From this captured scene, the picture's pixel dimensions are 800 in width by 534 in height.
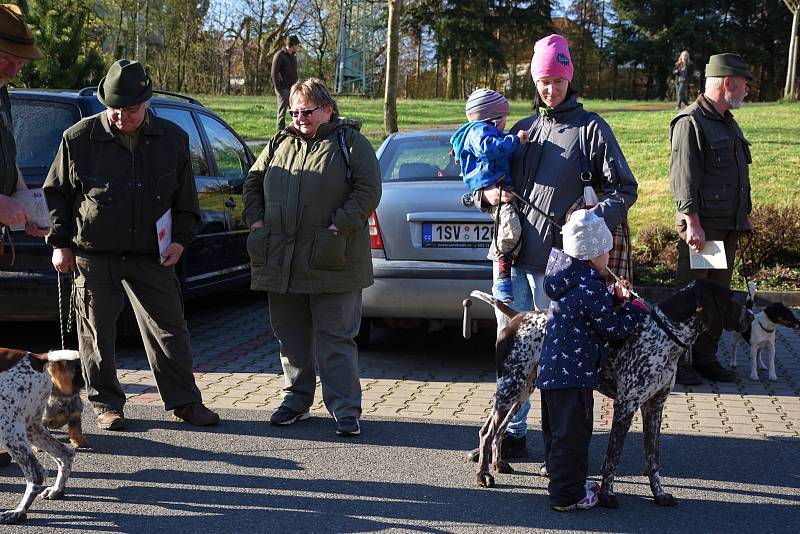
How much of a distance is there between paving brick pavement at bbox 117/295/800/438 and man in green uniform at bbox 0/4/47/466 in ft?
6.56

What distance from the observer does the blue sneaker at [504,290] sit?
4.83 m

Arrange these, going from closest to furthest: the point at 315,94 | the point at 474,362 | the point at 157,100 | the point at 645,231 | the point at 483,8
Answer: the point at 315,94
the point at 474,362
the point at 157,100
the point at 645,231
the point at 483,8

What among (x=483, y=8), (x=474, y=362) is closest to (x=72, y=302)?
(x=474, y=362)

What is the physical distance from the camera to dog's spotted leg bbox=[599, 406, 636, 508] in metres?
4.17

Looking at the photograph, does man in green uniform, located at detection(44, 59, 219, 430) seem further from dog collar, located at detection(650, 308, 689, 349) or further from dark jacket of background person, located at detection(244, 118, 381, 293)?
dog collar, located at detection(650, 308, 689, 349)

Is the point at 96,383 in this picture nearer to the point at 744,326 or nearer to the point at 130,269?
the point at 130,269

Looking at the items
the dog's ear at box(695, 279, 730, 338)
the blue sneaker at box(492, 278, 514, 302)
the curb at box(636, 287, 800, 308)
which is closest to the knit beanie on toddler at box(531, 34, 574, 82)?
the blue sneaker at box(492, 278, 514, 302)

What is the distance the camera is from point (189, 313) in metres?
9.15

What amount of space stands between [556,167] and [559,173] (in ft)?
0.11

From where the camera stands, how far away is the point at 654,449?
429 centimetres

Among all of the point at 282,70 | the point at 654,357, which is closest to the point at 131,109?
the point at 654,357

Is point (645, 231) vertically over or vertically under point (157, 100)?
under

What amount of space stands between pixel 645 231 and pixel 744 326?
22.5ft

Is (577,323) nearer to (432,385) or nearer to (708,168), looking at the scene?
(432,385)
